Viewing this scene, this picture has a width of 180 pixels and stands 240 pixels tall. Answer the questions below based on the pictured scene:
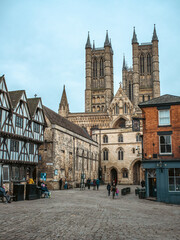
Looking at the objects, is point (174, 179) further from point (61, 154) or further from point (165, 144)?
point (61, 154)

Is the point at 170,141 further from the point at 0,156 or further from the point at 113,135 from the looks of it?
the point at 113,135

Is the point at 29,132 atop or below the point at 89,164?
atop

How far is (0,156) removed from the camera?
2180cm

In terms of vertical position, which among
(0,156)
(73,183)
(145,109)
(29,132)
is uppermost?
(145,109)

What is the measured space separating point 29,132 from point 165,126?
12.7m

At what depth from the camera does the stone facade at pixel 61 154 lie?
31219 millimetres

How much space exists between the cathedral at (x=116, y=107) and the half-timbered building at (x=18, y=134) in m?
10.2

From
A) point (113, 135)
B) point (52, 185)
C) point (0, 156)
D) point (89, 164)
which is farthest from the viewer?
point (113, 135)

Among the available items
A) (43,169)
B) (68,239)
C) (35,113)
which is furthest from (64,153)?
(68,239)

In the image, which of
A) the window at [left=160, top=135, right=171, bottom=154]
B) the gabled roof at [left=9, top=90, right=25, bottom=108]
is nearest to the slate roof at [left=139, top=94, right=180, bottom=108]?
the window at [left=160, top=135, right=171, bottom=154]

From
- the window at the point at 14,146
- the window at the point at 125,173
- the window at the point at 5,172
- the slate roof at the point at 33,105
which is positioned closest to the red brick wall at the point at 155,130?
the window at the point at 14,146

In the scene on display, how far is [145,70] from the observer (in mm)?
90125

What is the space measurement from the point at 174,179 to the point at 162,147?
274cm

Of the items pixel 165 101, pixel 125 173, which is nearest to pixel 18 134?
pixel 165 101
